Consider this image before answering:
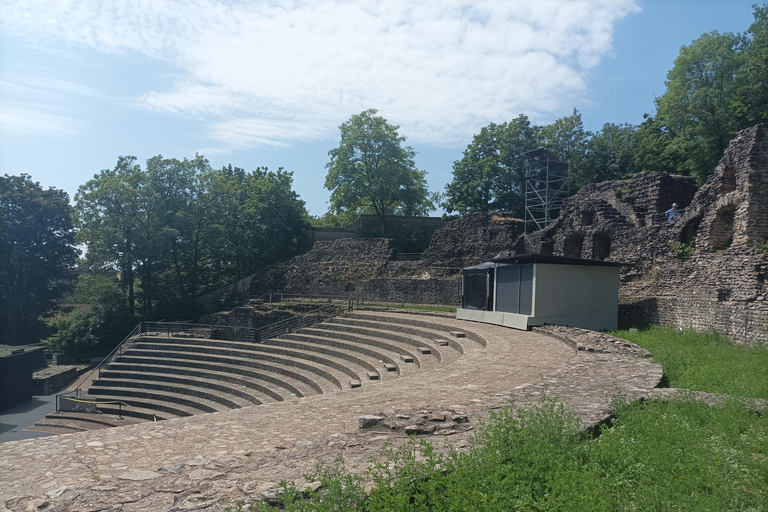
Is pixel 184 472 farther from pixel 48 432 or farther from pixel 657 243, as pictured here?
pixel 657 243

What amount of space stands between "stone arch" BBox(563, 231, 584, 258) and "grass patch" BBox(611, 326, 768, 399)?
1191cm

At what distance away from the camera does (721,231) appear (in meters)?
15.9

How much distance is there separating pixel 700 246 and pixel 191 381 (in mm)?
18684

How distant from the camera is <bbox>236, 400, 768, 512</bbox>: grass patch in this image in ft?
11.7

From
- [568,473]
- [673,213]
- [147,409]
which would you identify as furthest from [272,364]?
[673,213]

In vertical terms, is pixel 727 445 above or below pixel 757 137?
below

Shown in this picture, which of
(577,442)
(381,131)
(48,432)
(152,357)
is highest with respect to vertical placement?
(381,131)

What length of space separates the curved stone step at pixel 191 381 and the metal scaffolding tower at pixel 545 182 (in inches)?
886

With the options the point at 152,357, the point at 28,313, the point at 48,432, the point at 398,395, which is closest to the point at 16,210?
the point at 28,313

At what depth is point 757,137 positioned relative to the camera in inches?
549

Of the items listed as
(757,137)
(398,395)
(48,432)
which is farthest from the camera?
(48,432)

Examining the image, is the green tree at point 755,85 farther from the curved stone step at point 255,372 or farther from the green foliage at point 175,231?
the green foliage at point 175,231

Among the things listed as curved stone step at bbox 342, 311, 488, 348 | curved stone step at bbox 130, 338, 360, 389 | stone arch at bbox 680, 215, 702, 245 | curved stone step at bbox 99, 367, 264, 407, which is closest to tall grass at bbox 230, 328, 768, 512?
curved stone step at bbox 342, 311, 488, 348

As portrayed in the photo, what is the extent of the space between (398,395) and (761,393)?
5067 mm
